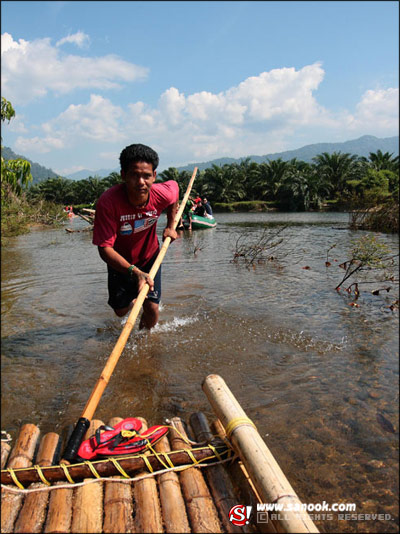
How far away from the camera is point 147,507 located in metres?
2.14

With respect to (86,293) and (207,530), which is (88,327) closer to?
(86,293)

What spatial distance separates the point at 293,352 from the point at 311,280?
13.1 feet

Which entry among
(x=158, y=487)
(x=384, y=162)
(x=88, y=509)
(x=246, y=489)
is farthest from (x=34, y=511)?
(x=384, y=162)

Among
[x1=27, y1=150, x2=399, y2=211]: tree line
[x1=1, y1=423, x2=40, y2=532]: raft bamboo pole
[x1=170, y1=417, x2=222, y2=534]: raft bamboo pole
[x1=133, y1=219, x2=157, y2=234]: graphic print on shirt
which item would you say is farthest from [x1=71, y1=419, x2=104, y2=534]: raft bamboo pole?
[x1=27, y1=150, x2=399, y2=211]: tree line

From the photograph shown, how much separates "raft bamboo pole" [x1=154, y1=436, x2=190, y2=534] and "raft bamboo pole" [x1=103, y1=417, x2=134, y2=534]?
19cm

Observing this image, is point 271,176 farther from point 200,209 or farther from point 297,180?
point 200,209

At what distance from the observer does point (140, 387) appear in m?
3.89

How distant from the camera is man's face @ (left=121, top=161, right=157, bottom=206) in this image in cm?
365

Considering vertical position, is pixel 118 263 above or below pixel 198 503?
above

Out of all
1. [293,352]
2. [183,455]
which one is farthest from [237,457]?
[293,352]

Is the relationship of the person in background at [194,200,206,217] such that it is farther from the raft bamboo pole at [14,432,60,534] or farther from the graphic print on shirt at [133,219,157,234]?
the raft bamboo pole at [14,432,60,534]

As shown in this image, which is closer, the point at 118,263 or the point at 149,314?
the point at 118,263

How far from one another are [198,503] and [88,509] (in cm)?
63

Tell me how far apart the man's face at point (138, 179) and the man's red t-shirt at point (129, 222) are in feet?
0.52
